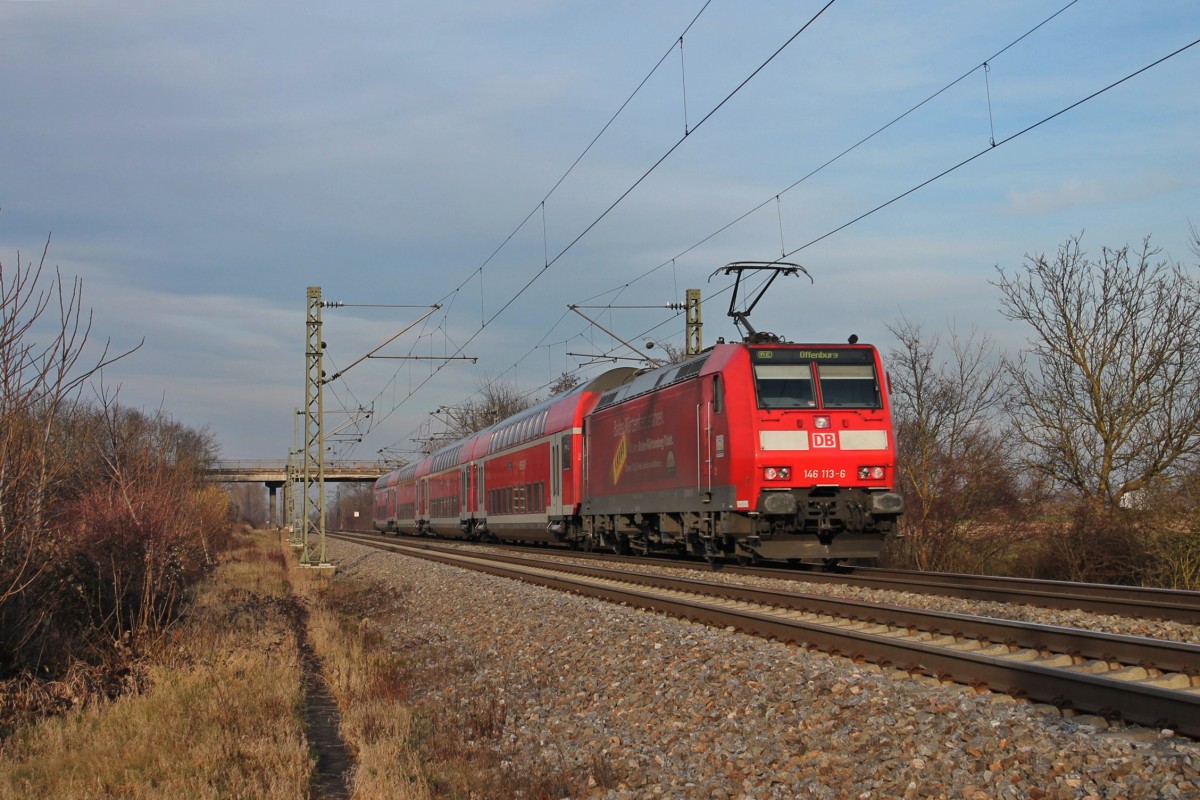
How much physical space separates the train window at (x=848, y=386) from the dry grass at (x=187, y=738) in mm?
8894

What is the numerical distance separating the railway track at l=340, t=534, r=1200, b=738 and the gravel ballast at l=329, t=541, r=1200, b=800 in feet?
0.58

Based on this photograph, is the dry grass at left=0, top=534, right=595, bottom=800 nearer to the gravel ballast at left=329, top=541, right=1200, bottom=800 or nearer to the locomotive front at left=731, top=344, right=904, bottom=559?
the gravel ballast at left=329, top=541, right=1200, bottom=800

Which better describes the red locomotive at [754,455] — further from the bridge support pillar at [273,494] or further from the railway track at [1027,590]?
the bridge support pillar at [273,494]

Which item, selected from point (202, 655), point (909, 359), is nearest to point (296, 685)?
point (202, 655)

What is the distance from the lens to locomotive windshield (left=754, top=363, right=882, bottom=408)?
54.7ft

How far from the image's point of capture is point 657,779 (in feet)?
21.2

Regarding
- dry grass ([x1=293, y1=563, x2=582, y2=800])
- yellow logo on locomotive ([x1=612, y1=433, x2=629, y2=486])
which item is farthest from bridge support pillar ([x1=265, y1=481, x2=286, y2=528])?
dry grass ([x1=293, y1=563, x2=582, y2=800])

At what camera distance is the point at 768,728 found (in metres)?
7.12

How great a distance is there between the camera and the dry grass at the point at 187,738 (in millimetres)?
6930

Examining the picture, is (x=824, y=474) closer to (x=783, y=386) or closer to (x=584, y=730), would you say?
(x=783, y=386)

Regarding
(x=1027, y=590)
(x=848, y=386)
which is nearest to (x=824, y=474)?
(x=848, y=386)

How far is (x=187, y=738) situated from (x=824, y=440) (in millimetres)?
10899

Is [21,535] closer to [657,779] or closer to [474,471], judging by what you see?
[657,779]

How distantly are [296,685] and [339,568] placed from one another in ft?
69.6
